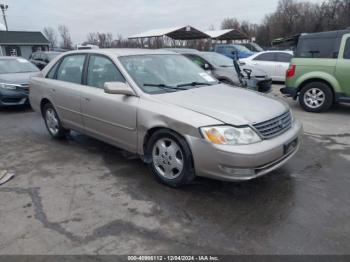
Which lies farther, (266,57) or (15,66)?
(266,57)

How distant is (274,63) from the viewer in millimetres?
12289

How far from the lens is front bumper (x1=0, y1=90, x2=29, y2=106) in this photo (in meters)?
8.08

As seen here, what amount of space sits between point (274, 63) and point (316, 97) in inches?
206

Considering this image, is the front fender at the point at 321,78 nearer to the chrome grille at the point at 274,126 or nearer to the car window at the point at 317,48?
the car window at the point at 317,48

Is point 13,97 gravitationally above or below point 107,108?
below

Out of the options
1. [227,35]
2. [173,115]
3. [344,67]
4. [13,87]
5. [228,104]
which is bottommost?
[13,87]

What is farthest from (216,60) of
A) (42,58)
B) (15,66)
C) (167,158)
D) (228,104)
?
(42,58)

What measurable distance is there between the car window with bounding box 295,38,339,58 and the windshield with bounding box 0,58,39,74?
784cm

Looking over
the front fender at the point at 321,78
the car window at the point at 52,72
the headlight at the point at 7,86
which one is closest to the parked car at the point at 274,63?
the front fender at the point at 321,78

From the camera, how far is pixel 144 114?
11.8 ft

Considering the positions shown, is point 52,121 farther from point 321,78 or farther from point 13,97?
point 321,78

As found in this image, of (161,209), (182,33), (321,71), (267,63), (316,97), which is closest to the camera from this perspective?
(161,209)

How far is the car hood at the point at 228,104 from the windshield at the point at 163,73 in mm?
221

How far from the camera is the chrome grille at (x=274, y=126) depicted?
3.20m
